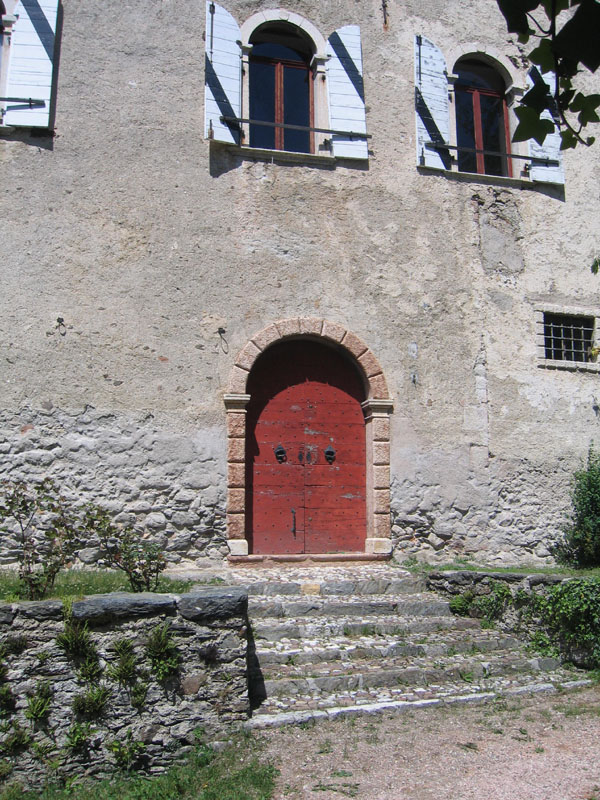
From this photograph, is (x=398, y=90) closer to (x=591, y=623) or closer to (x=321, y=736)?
(x=591, y=623)

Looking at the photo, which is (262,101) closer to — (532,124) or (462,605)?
(462,605)

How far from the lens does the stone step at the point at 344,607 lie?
5.88m

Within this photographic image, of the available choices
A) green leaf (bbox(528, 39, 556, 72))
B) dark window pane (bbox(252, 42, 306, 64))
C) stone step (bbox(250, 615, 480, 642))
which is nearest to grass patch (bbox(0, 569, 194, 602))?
stone step (bbox(250, 615, 480, 642))

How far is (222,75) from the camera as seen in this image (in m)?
8.14

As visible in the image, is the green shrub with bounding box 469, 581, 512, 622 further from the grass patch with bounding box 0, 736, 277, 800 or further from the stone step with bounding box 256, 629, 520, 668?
the grass patch with bounding box 0, 736, 277, 800

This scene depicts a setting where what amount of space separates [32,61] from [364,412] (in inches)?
215

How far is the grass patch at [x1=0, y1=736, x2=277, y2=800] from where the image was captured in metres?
3.54

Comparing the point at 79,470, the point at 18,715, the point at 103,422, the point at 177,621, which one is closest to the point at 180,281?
the point at 103,422

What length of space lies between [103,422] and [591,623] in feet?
16.5

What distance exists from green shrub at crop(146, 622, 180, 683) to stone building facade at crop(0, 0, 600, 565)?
3253mm

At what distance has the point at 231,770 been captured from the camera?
3.78 meters

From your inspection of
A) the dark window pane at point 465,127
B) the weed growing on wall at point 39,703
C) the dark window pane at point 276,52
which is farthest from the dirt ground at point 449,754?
the dark window pane at point 276,52

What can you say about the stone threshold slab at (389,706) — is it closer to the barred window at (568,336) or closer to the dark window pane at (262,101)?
the barred window at (568,336)

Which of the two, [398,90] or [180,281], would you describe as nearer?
[180,281]
